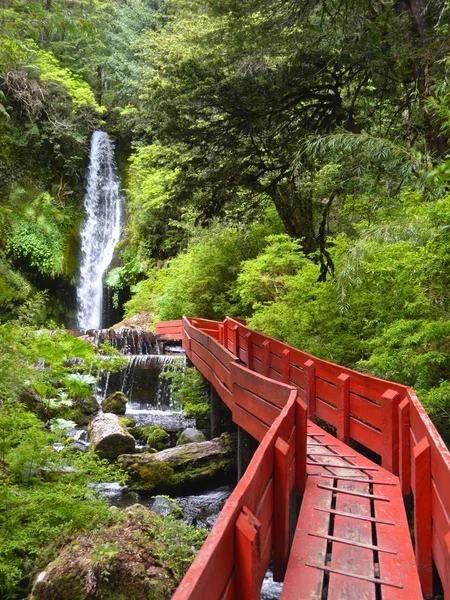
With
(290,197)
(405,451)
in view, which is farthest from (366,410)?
(290,197)

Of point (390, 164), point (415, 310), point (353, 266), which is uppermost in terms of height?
point (390, 164)

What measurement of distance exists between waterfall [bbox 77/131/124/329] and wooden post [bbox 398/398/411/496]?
21742 mm

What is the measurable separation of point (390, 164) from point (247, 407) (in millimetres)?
Result: 4297

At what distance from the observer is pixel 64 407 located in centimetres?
1152

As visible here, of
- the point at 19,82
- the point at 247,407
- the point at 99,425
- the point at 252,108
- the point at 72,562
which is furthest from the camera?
the point at 19,82

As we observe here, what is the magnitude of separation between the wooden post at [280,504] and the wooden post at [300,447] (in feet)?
2.94

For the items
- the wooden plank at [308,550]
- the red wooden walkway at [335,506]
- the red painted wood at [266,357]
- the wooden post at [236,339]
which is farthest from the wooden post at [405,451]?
the wooden post at [236,339]

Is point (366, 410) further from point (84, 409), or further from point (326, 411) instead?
point (84, 409)

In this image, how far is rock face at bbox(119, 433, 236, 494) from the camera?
27.5 feet

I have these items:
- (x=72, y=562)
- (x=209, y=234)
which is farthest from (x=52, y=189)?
(x=72, y=562)

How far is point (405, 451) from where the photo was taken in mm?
4738

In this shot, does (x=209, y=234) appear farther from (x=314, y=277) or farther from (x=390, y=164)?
(x=390, y=164)

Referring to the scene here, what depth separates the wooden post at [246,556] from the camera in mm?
2232

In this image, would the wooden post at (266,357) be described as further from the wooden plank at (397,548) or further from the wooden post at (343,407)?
the wooden plank at (397,548)
